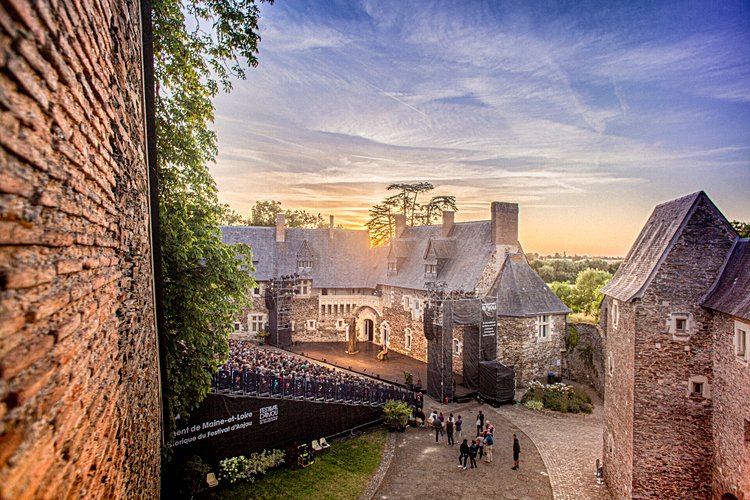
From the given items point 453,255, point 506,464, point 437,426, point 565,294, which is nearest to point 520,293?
point 453,255

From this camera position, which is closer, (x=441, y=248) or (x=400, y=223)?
(x=441, y=248)

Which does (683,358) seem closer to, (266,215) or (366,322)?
(366,322)

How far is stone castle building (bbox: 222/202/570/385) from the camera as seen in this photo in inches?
1007

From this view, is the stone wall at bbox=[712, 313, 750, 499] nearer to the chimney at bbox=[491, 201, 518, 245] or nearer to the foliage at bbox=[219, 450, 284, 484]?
the foliage at bbox=[219, 450, 284, 484]

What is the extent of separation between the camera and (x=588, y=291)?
1458 inches

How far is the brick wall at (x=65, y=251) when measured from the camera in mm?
1586

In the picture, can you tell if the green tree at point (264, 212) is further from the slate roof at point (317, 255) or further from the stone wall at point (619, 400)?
the stone wall at point (619, 400)

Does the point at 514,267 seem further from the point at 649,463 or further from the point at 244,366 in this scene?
the point at 244,366

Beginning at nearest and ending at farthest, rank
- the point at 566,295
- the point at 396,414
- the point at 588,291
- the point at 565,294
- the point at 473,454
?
the point at 473,454, the point at 396,414, the point at 588,291, the point at 566,295, the point at 565,294

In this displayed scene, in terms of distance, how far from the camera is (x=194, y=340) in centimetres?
960

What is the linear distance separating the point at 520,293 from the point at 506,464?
11.8 m

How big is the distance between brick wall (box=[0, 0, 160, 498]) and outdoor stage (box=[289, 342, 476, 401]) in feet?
71.2

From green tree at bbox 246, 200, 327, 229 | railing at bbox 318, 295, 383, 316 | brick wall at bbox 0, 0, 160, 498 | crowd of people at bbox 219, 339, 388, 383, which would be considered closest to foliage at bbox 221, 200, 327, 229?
green tree at bbox 246, 200, 327, 229

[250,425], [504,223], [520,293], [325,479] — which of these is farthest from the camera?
[504,223]
